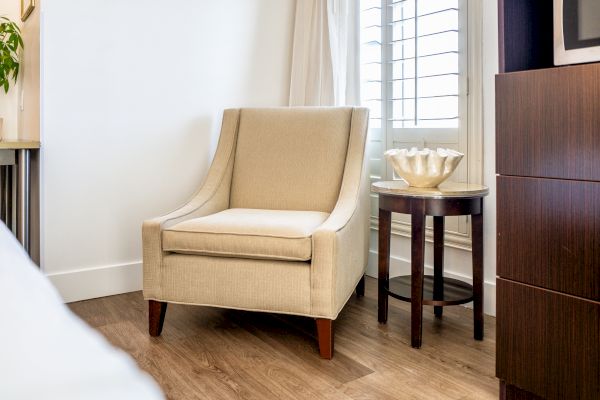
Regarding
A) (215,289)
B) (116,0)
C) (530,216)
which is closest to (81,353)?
(530,216)

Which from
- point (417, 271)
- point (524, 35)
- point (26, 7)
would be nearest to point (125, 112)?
point (26, 7)

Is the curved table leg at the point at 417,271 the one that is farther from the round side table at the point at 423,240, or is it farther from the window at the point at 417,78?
the window at the point at 417,78

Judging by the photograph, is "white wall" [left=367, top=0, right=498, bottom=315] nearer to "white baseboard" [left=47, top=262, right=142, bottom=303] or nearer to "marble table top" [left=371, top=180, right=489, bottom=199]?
"marble table top" [left=371, top=180, right=489, bottom=199]

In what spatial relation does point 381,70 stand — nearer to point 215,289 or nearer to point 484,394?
point 215,289

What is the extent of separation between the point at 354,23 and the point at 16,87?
6.62 feet

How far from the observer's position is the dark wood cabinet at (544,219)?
1.26 metres

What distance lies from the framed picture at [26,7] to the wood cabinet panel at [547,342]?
2456 mm

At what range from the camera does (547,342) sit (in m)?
1.35

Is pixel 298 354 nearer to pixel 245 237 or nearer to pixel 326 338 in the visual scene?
pixel 326 338

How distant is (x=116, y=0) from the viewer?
2510 mm

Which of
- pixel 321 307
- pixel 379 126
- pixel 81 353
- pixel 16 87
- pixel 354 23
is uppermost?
pixel 354 23

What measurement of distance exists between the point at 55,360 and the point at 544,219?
4.17ft

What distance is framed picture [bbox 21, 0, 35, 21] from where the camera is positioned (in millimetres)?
2559

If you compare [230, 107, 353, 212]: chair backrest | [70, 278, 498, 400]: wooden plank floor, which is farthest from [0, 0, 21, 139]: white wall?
[230, 107, 353, 212]: chair backrest
